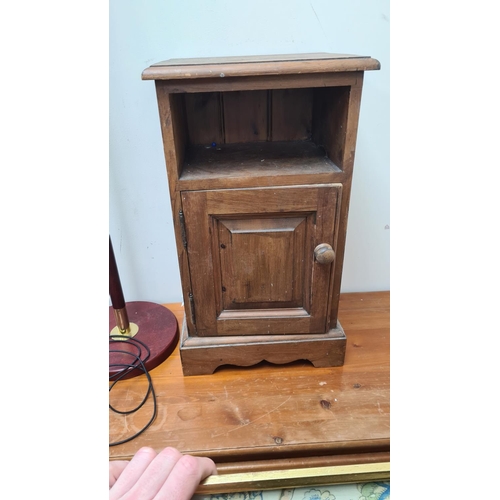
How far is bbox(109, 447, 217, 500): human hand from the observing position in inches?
20.2

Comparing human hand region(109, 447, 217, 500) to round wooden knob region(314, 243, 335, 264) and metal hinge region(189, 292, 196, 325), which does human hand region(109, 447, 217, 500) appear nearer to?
metal hinge region(189, 292, 196, 325)

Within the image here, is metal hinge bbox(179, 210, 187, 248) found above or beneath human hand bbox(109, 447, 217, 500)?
above

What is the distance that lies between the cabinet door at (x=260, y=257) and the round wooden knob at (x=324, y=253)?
0.01 m

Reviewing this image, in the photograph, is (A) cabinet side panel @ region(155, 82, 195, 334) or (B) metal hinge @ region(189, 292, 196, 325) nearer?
(A) cabinet side panel @ region(155, 82, 195, 334)

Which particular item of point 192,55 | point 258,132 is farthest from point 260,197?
point 192,55

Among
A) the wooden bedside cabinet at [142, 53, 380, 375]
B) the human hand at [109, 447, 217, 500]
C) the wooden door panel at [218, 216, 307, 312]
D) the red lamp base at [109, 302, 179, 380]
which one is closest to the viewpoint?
the human hand at [109, 447, 217, 500]

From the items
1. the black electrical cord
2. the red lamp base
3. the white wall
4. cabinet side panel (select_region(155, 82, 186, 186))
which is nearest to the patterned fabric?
the black electrical cord

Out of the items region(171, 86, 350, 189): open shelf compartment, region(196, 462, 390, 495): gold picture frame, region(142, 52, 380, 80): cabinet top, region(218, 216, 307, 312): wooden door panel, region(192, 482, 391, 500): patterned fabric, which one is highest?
region(142, 52, 380, 80): cabinet top

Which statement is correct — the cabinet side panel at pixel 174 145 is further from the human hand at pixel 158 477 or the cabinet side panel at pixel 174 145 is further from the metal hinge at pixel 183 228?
the human hand at pixel 158 477

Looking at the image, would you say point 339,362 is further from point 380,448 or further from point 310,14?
point 310,14

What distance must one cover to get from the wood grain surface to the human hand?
0.42 ft

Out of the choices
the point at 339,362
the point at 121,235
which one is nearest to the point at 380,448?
the point at 339,362

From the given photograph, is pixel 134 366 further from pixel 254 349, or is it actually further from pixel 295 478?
pixel 295 478

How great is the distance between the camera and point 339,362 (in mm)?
869
